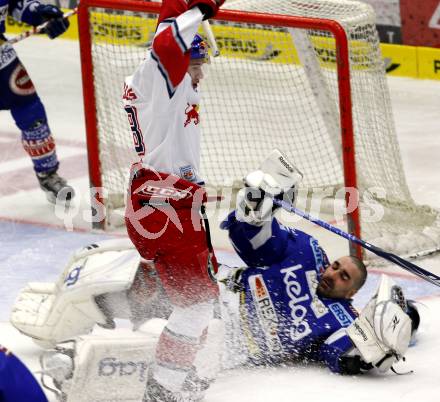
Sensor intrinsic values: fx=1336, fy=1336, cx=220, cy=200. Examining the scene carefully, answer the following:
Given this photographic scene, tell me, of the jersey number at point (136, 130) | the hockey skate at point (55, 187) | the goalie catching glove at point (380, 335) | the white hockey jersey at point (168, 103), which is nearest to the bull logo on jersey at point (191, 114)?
the white hockey jersey at point (168, 103)

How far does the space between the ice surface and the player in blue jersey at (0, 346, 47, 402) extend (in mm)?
1510

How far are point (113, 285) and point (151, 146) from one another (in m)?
0.56

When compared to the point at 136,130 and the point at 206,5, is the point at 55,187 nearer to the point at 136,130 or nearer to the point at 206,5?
the point at 136,130

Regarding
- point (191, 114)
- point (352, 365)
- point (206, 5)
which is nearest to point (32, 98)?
point (191, 114)

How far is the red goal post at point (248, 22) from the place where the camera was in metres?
5.64

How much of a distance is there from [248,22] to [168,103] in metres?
1.75

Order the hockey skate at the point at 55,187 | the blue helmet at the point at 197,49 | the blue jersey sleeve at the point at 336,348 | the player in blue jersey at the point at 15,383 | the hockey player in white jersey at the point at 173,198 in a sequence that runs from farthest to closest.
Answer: the hockey skate at the point at 55,187
the blue jersey sleeve at the point at 336,348
the blue helmet at the point at 197,49
the hockey player in white jersey at the point at 173,198
the player in blue jersey at the point at 15,383

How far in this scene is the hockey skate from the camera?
22.3 ft

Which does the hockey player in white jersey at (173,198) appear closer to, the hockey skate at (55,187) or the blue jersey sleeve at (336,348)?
the blue jersey sleeve at (336,348)

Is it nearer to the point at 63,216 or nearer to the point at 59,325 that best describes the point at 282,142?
the point at 63,216

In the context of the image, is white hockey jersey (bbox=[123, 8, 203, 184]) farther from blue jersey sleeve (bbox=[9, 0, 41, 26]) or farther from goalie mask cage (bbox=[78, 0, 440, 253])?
blue jersey sleeve (bbox=[9, 0, 41, 26])

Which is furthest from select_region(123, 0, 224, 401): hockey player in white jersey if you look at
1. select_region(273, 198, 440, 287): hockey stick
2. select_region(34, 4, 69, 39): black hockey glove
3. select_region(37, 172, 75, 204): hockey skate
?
select_region(37, 172, 75, 204): hockey skate

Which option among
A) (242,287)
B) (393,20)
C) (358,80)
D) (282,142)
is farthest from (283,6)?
(393,20)

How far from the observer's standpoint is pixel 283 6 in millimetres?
6238
